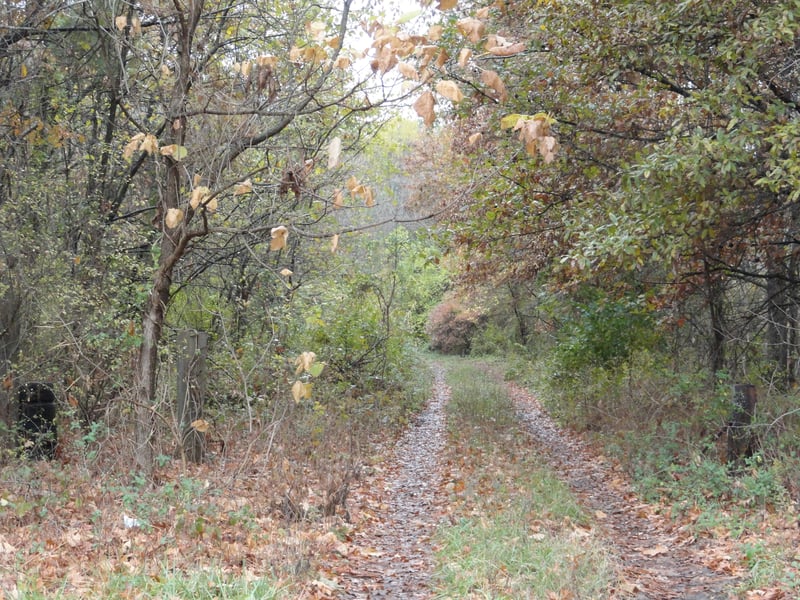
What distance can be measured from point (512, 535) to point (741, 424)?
350 cm

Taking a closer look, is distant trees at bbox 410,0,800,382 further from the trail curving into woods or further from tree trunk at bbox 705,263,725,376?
the trail curving into woods

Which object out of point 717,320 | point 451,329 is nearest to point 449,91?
point 717,320

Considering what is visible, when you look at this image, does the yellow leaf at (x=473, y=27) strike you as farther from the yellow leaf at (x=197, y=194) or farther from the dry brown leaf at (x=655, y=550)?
the dry brown leaf at (x=655, y=550)

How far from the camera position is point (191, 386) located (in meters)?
8.54

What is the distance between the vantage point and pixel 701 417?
35.7 feet

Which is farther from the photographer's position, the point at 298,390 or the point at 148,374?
the point at 148,374

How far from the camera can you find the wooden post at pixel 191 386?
8547 mm

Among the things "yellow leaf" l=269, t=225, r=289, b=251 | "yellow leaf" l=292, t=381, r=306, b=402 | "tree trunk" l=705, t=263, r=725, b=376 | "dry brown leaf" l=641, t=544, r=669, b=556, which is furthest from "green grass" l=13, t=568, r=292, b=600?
"tree trunk" l=705, t=263, r=725, b=376

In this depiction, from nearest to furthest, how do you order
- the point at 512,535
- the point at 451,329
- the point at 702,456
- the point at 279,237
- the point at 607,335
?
1. the point at 279,237
2. the point at 512,535
3. the point at 702,456
4. the point at 607,335
5. the point at 451,329

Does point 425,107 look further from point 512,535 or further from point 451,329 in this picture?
point 451,329

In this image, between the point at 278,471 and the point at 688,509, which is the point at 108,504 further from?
the point at 688,509

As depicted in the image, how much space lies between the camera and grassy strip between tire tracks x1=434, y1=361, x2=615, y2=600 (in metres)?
5.63

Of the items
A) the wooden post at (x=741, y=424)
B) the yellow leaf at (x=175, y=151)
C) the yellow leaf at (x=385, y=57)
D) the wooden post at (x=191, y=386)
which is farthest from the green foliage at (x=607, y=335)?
the yellow leaf at (x=385, y=57)

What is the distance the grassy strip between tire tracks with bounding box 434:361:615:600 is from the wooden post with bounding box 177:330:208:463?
3.15 m
